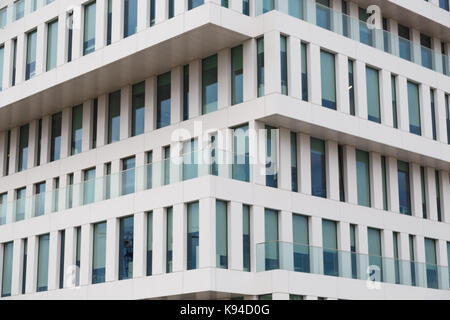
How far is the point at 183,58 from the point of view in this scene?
125ft

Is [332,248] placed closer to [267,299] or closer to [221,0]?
[267,299]

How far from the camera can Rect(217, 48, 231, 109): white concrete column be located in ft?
121

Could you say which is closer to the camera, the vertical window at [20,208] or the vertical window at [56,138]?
the vertical window at [20,208]

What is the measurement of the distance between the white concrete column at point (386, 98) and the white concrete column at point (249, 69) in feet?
23.1

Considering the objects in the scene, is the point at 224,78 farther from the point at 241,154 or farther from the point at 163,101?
the point at 241,154

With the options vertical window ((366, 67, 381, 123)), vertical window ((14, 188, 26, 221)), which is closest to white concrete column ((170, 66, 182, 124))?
vertical window ((366, 67, 381, 123))

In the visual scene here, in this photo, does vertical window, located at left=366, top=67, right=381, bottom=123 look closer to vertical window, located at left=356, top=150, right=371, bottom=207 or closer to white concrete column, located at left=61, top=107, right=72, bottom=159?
vertical window, located at left=356, top=150, right=371, bottom=207

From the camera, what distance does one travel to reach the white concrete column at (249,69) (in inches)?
1419

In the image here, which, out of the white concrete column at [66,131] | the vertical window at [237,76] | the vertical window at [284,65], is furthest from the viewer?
the white concrete column at [66,131]

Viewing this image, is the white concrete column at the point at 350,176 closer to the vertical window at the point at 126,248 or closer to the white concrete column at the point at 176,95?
the white concrete column at the point at 176,95

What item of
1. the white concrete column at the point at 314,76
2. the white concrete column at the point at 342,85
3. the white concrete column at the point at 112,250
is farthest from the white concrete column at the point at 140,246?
the white concrete column at the point at 342,85

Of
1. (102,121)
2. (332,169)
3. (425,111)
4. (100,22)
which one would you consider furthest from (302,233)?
(100,22)

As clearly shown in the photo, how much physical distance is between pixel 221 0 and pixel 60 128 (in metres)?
11.8

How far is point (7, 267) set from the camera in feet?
139
